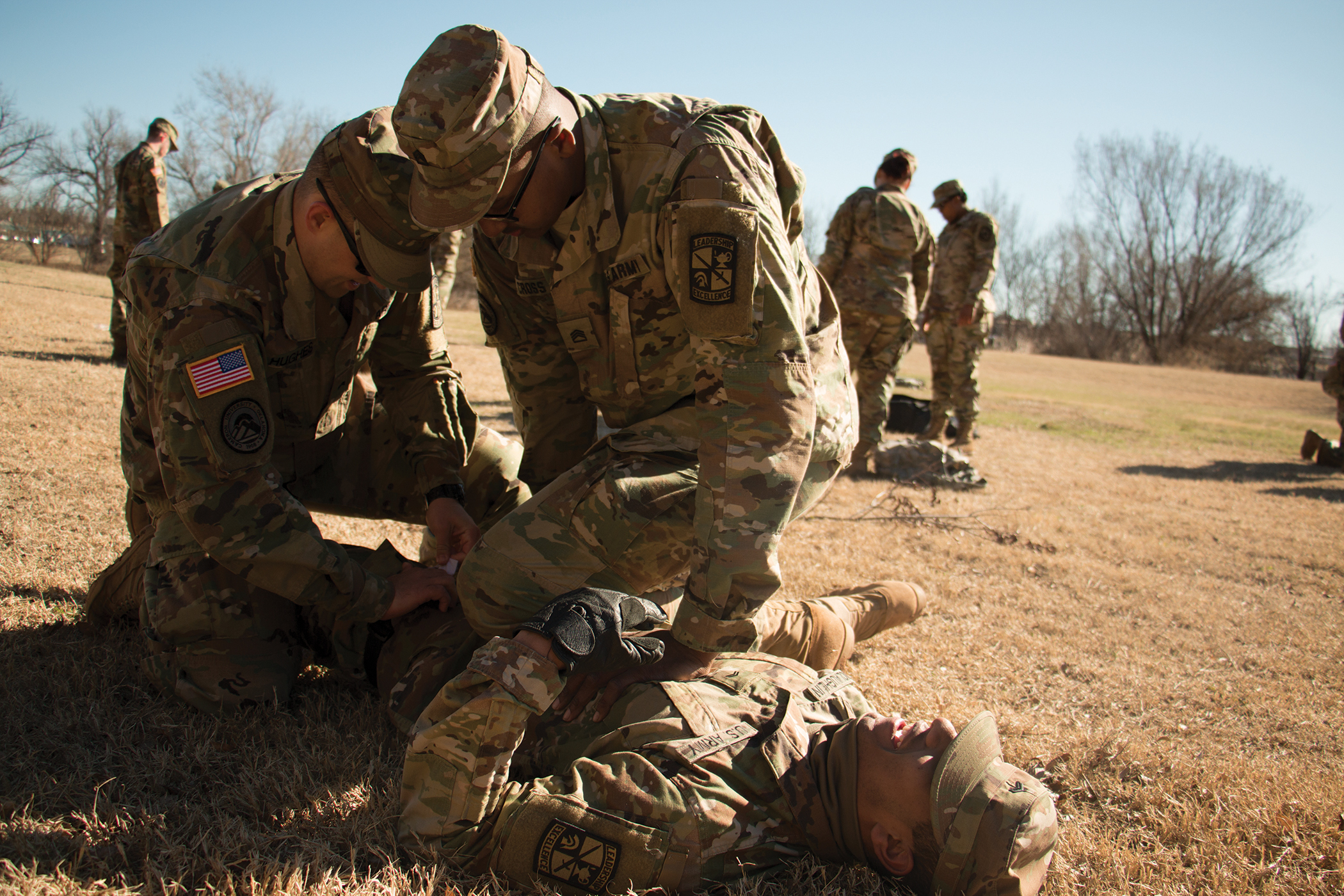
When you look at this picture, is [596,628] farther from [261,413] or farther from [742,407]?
[261,413]

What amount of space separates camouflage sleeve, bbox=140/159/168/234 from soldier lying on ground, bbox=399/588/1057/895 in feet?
24.3

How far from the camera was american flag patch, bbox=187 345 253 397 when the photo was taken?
82.7 inches

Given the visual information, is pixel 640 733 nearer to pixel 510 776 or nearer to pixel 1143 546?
pixel 510 776

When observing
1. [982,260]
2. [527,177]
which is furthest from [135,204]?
[982,260]

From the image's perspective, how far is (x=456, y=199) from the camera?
191 cm

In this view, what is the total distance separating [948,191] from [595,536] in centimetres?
664

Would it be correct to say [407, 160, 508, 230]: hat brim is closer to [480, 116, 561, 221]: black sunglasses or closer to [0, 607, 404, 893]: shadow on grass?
[480, 116, 561, 221]: black sunglasses

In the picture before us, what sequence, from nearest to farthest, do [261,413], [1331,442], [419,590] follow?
[261,413]
[419,590]
[1331,442]

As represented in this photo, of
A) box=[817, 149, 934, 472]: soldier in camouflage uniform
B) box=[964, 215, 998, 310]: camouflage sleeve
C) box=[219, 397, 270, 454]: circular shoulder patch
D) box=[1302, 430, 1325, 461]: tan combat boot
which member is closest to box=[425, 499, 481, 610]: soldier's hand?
box=[219, 397, 270, 454]: circular shoulder patch

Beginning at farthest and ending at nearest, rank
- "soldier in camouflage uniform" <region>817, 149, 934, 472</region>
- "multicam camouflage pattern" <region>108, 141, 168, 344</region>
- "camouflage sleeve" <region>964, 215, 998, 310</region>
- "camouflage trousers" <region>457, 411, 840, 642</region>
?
Answer: 1. "camouflage sleeve" <region>964, 215, 998, 310</region>
2. "multicam camouflage pattern" <region>108, 141, 168, 344</region>
3. "soldier in camouflage uniform" <region>817, 149, 934, 472</region>
4. "camouflage trousers" <region>457, 411, 840, 642</region>

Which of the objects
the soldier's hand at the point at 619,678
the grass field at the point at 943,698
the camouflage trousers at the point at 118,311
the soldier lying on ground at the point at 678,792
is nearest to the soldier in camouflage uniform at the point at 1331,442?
the grass field at the point at 943,698

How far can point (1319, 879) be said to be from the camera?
1.88 metres

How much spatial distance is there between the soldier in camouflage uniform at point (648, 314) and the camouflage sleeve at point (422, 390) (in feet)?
1.11

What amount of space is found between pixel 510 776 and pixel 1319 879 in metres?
1.93
